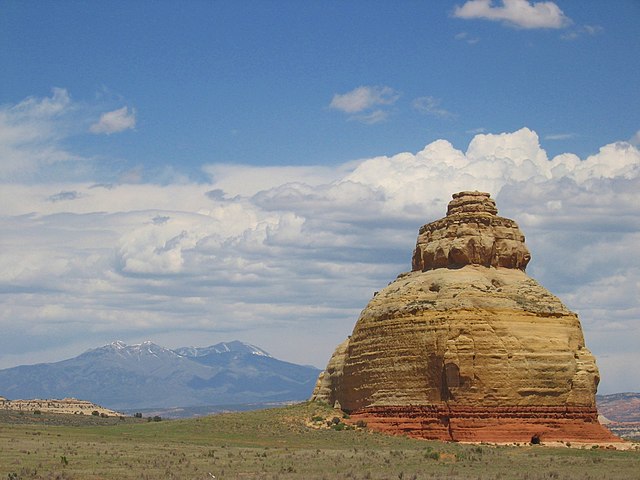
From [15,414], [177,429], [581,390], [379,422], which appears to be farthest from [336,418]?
[15,414]

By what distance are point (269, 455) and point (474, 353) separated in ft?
48.2

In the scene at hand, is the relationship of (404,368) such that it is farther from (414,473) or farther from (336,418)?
(414,473)

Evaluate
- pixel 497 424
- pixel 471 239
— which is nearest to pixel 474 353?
pixel 497 424

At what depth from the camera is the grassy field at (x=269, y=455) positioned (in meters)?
50.0

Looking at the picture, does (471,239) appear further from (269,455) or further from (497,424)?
(269,455)

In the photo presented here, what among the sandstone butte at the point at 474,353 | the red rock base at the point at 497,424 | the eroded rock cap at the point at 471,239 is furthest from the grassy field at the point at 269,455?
the eroded rock cap at the point at 471,239

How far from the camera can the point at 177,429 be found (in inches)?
2953

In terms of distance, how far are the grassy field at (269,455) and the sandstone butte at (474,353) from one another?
2347 mm

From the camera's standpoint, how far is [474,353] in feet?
221

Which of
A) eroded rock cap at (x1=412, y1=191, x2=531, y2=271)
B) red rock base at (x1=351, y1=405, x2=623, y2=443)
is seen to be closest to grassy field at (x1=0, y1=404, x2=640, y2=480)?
red rock base at (x1=351, y1=405, x2=623, y2=443)

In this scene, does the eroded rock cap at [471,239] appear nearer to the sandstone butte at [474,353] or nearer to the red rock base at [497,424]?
the sandstone butte at [474,353]

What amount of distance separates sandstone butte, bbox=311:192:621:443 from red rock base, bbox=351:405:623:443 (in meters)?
0.06

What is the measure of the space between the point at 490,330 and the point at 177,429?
70.6ft

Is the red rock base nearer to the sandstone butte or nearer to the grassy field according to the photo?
the sandstone butte
